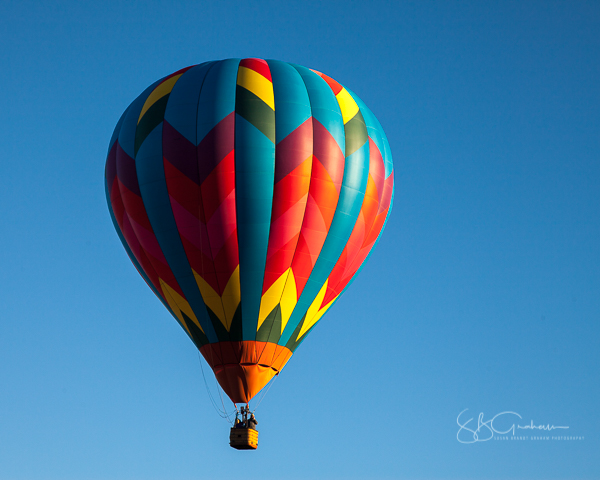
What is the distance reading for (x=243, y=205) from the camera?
27.1 m

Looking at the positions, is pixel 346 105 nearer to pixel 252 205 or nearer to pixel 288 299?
pixel 252 205

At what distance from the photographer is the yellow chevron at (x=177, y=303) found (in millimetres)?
27808

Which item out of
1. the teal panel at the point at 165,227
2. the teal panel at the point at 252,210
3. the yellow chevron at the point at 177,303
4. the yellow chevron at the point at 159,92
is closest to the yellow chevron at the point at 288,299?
the teal panel at the point at 252,210

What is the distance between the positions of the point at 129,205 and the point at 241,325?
4226 mm

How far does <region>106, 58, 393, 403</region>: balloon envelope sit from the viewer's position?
27.2 metres

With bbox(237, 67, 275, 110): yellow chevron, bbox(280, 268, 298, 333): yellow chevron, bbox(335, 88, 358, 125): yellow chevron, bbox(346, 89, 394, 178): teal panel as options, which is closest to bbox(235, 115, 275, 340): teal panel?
bbox(280, 268, 298, 333): yellow chevron

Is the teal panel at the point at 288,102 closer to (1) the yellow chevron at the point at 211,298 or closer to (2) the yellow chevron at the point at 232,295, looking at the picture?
(2) the yellow chevron at the point at 232,295

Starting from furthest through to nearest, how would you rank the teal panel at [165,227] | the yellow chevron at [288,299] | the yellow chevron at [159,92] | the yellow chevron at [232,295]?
1. the yellow chevron at [159,92]
2. the yellow chevron at [288,299]
3. the teal panel at [165,227]
4. the yellow chevron at [232,295]

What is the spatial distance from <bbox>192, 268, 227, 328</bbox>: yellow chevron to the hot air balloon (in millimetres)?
30

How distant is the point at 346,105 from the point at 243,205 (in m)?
4.19

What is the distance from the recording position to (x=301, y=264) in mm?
27688

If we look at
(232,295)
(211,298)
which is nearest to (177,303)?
(211,298)

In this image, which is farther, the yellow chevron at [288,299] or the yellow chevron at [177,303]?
the yellow chevron at [177,303]

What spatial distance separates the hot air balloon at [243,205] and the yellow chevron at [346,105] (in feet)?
0.24
